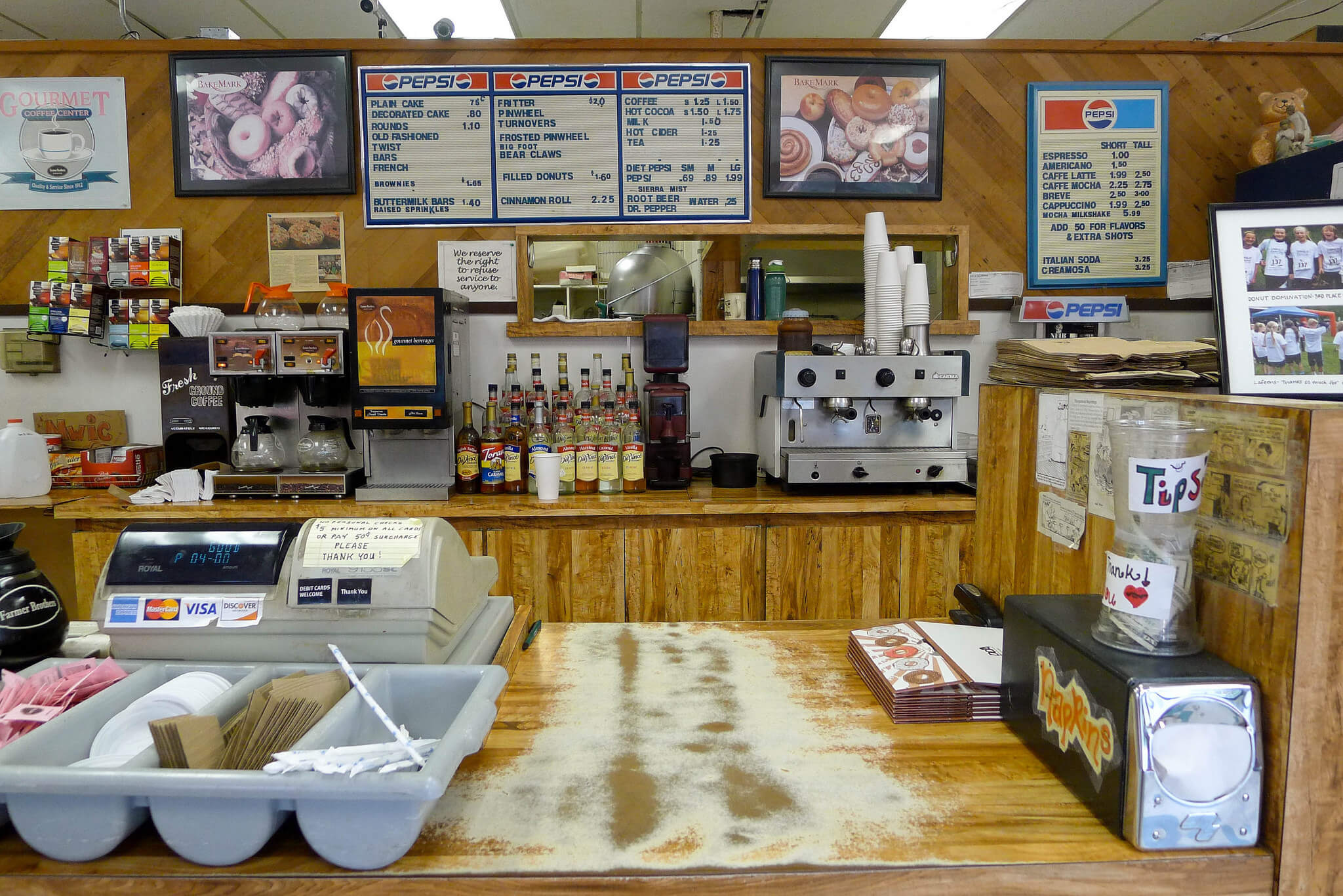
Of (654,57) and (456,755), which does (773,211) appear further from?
(456,755)

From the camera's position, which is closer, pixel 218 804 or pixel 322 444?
pixel 218 804

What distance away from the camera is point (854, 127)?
3.30 m

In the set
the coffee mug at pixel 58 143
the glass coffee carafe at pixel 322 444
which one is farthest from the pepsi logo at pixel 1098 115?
the coffee mug at pixel 58 143

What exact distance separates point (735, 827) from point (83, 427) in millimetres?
3564

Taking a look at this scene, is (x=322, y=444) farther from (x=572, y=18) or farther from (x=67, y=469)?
(x=572, y=18)

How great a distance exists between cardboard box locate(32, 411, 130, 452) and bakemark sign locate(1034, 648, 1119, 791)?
3.66 metres

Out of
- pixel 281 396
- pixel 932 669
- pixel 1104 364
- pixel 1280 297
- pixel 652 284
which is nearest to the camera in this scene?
pixel 1280 297

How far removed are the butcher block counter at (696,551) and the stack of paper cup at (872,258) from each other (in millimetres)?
707

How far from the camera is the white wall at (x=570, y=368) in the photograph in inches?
132

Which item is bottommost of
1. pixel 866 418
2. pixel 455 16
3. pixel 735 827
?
pixel 735 827

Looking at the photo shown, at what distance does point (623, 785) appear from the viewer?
3.13 feet

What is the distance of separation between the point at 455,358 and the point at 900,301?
1695 millimetres

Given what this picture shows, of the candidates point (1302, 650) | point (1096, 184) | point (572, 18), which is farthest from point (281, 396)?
point (1096, 184)

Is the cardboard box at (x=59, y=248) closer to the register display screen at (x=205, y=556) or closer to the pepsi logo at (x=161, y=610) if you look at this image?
the register display screen at (x=205, y=556)
